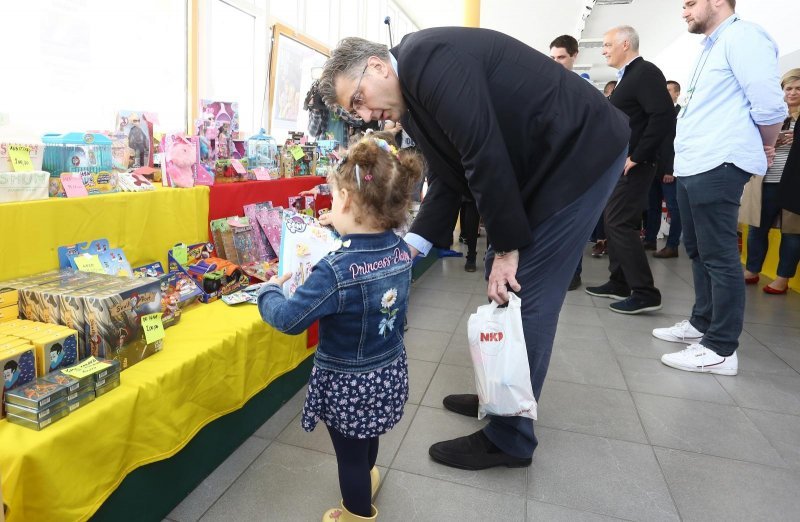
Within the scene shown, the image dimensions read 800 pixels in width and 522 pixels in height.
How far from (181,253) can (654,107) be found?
275 cm

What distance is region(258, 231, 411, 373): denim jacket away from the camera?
1.11 metres

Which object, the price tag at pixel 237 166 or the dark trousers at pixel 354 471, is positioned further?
the price tag at pixel 237 166

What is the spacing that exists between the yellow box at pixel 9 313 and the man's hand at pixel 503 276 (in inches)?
50.0

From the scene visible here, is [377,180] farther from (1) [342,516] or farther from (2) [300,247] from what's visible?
(1) [342,516]

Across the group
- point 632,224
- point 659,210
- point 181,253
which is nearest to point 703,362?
point 632,224

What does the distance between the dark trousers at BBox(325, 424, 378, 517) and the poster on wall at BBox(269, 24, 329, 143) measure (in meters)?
3.19

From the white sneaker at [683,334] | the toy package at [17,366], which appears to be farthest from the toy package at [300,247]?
the white sneaker at [683,334]

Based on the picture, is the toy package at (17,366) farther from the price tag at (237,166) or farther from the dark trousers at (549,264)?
the price tag at (237,166)

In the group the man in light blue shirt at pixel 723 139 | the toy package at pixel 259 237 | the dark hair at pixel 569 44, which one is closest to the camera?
the man in light blue shirt at pixel 723 139

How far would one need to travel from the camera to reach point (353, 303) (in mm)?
1138

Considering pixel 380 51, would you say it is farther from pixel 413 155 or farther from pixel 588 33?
pixel 588 33

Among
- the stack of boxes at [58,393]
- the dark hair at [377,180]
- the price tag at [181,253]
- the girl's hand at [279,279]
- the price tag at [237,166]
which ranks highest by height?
the dark hair at [377,180]

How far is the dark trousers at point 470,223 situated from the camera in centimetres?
418

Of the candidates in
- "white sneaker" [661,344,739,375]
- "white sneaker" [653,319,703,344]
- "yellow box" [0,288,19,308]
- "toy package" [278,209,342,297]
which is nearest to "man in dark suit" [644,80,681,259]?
"white sneaker" [653,319,703,344]
